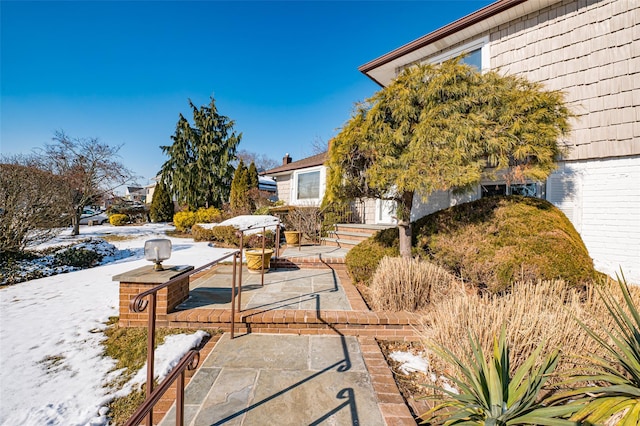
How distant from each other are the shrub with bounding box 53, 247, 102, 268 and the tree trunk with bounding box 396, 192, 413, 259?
8.05 metres

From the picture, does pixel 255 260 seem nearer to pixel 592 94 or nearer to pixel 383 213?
pixel 383 213

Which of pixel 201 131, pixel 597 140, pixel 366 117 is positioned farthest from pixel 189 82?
pixel 597 140

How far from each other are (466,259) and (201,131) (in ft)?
58.5

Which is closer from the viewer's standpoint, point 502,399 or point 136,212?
point 502,399

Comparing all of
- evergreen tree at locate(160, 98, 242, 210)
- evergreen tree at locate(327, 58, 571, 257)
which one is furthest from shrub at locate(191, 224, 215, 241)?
evergreen tree at locate(327, 58, 571, 257)

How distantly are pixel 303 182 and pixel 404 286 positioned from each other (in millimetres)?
8997

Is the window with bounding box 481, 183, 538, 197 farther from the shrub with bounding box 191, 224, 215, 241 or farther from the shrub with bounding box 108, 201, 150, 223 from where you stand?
the shrub with bounding box 108, 201, 150, 223

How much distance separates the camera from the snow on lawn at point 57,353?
1941 millimetres

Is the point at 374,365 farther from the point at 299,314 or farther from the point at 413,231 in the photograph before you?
the point at 413,231

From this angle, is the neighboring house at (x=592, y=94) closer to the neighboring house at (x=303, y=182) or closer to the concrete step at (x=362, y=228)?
the concrete step at (x=362, y=228)

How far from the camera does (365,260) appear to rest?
187 inches

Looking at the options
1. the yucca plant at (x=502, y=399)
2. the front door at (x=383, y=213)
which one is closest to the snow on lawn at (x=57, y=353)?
the yucca plant at (x=502, y=399)

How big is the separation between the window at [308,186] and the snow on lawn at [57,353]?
25.4 feet

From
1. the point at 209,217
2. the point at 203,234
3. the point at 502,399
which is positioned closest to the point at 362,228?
the point at 502,399
